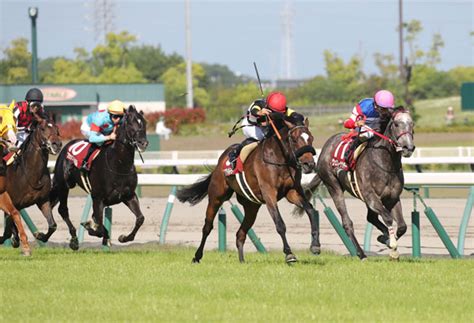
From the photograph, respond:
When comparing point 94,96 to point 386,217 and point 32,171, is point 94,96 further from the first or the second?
point 386,217

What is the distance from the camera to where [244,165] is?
11.3 m

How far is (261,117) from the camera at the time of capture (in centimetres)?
1130

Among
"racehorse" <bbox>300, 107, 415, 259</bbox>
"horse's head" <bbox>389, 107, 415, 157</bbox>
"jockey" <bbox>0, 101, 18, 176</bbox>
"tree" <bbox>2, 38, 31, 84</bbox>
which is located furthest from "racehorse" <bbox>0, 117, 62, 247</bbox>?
"tree" <bbox>2, 38, 31, 84</bbox>

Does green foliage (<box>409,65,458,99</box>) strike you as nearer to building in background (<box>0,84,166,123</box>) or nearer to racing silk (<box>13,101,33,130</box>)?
building in background (<box>0,84,166,123</box>)

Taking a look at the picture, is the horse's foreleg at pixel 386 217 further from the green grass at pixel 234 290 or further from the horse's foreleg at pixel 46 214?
the horse's foreleg at pixel 46 214

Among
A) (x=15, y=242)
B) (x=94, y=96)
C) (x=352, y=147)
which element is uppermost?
(x=94, y=96)

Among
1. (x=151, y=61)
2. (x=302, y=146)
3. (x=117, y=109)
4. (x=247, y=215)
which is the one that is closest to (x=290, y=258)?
(x=302, y=146)

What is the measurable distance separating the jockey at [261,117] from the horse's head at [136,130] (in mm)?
1335

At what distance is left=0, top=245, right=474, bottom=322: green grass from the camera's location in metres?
7.76

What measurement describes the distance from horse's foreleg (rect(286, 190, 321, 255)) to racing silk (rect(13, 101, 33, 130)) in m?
3.43

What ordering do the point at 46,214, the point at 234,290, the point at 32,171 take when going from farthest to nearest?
the point at 46,214, the point at 32,171, the point at 234,290

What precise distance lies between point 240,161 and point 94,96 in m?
51.2

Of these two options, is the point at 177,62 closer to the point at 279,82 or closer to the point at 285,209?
the point at 279,82

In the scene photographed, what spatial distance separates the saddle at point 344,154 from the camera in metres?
11.9
